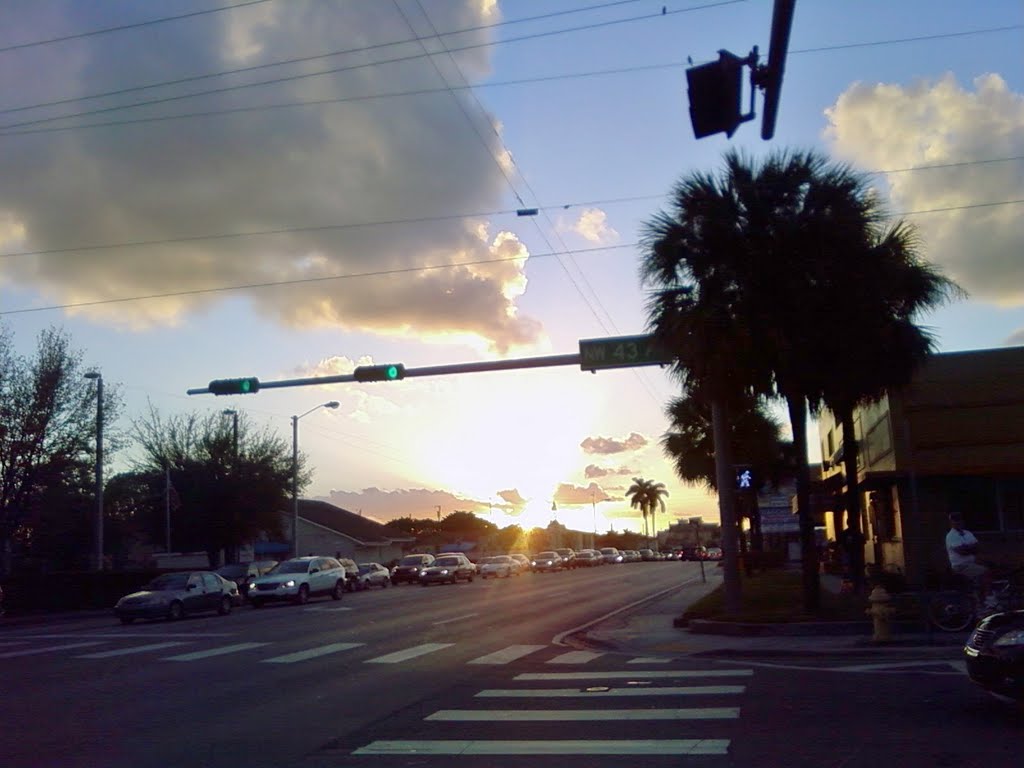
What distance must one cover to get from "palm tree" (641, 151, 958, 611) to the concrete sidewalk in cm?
229

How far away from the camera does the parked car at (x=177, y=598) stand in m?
29.3

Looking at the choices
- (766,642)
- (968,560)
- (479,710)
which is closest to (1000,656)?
(479,710)

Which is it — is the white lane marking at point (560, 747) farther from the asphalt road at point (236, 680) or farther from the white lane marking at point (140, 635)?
the white lane marking at point (140, 635)

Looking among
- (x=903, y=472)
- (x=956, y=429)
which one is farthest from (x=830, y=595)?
(x=956, y=429)

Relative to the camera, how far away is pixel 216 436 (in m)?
54.2

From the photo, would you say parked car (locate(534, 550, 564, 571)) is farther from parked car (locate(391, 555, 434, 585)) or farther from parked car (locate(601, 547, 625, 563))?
parked car (locate(601, 547, 625, 563))

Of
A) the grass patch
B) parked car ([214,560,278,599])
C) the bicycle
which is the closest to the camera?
the bicycle

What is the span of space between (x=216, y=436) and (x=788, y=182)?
4023 centimetres

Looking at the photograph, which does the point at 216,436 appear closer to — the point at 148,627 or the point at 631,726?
the point at 148,627

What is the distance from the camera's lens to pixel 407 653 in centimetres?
1747

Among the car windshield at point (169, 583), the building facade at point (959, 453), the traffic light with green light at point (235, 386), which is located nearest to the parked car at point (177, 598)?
the car windshield at point (169, 583)

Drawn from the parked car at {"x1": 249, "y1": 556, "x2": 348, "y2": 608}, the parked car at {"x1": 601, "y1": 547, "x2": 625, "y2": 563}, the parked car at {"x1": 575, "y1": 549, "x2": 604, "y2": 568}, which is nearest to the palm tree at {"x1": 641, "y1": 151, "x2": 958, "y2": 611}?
the parked car at {"x1": 249, "y1": 556, "x2": 348, "y2": 608}

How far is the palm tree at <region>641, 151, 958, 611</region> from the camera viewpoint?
1925 centimetres

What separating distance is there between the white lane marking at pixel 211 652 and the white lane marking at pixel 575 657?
18.6 ft
